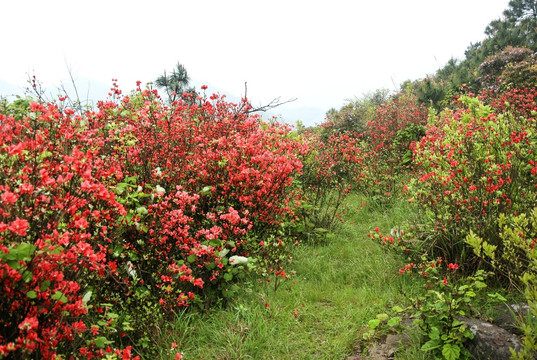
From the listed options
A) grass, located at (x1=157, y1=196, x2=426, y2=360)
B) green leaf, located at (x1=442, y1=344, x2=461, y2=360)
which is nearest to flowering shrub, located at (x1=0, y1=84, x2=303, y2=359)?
grass, located at (x1=157, y1=196, x2=426, y2=360)

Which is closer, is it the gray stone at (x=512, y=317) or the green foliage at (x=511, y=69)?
the gray stone at (x=512, y=317)

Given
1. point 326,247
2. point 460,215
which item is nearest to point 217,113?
point 326,247

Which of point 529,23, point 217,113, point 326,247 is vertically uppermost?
point 529,23

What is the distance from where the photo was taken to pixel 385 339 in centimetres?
286

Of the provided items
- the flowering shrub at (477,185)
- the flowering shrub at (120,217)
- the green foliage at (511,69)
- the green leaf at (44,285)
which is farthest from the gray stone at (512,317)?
the green foliage at (511,69)

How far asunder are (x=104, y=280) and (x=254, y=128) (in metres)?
3.03

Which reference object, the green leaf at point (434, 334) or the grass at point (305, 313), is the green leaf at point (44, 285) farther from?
the green leaf at point (434, 334)

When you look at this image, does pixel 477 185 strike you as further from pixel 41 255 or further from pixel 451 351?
pixel 41 255

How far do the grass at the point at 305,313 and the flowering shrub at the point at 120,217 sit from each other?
260mm

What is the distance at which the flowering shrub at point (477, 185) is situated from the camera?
3277 mm

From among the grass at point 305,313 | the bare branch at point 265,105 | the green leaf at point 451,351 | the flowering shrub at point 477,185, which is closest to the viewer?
the green leaf at point 451,351

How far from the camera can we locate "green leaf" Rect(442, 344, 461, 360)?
2.38 meters

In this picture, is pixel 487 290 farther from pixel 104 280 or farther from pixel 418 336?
pixel 104 280

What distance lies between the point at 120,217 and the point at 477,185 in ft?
11.2
